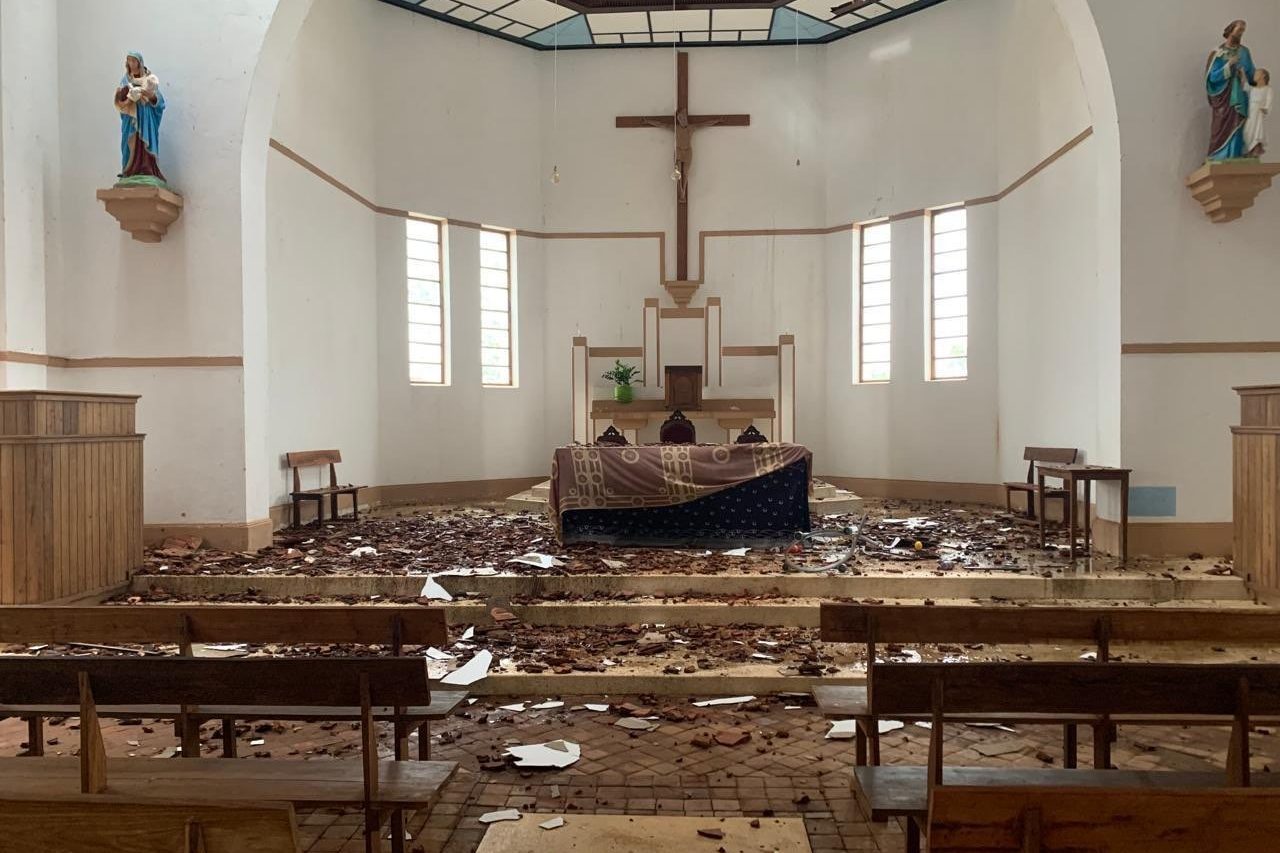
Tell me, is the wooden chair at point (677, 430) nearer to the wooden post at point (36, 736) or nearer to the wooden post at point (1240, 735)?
the wooden post at point (36, 736)

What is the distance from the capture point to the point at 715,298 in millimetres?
11727

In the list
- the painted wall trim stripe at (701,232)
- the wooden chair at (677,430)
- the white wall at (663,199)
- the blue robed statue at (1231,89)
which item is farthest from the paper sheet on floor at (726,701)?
the white wall at (663,199)

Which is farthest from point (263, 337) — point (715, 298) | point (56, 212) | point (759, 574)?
point (715, 298)

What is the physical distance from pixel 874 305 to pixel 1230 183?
211 inches

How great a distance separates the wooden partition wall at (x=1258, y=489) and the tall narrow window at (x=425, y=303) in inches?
340

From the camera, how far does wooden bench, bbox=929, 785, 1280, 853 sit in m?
1.27

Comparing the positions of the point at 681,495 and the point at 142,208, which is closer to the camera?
the point at 142,208

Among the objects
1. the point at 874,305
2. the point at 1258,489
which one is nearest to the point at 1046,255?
the point at 874,305

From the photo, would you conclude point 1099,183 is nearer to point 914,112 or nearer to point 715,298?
point 914,112

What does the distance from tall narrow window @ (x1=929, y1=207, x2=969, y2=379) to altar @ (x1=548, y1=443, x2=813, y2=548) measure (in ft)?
13.8

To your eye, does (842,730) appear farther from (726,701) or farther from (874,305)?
(874,305)

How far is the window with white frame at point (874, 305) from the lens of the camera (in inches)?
438

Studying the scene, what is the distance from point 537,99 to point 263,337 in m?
6.21

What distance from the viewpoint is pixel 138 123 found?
21.1ft
